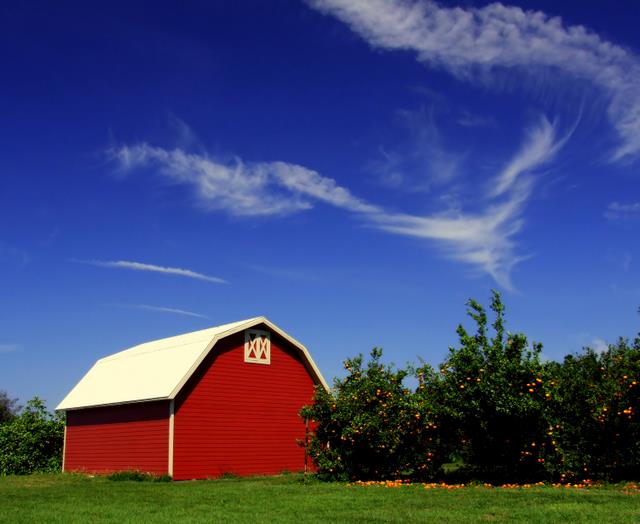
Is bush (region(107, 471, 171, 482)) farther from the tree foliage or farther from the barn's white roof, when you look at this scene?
the tree foliage

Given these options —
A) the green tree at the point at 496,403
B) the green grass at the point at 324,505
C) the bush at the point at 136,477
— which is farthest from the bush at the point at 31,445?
the green tree at the point at 496,403

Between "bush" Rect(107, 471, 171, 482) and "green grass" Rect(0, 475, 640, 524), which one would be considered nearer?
"green grass" Rect(0, 475, 640, 524)

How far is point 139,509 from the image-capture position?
16.0 metres

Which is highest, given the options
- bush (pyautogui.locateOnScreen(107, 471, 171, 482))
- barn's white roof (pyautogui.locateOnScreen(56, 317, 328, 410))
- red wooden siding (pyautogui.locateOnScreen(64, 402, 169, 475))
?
barn's white roof (pyautogui.locateOnScreen(56, 317, 328, 410))

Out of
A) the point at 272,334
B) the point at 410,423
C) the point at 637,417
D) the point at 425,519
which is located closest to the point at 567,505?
the point at 425,519

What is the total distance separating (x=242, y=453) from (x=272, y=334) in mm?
5314

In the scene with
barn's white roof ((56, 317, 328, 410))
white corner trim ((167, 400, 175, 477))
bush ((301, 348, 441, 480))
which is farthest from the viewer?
barn's white roof ((56, 317, 328, 410))

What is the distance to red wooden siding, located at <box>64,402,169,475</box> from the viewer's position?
2719cm

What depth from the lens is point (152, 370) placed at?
3002 cm

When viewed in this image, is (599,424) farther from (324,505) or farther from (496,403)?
(324,505)

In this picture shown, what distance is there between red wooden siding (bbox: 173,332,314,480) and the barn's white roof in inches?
25.2

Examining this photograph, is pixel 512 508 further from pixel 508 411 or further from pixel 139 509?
pixel 139 509

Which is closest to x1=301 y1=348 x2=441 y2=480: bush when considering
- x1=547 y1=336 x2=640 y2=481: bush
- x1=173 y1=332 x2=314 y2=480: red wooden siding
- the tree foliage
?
the tree foliage

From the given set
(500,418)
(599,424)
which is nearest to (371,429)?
(500,418)
